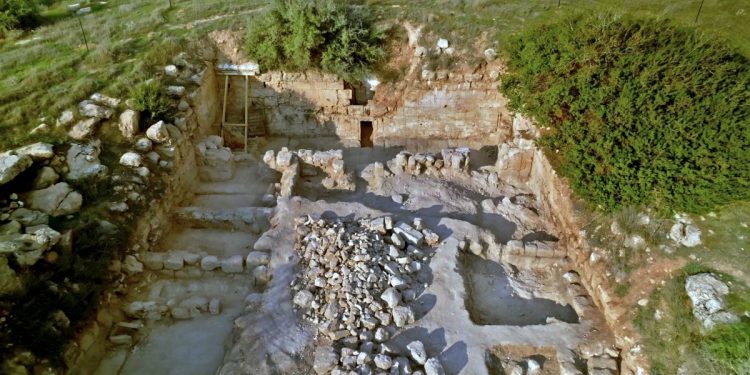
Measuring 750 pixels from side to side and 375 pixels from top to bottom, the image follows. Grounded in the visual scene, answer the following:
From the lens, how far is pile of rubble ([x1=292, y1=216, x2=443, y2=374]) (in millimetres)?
6499

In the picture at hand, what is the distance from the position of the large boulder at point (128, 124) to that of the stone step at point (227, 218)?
191 centimetres

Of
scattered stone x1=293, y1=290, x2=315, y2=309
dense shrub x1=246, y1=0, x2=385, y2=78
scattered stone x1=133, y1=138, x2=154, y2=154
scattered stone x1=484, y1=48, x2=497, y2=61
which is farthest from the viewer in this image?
scattered stone x1=484, y1=48, x2=497, y2=61

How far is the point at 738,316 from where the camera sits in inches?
243

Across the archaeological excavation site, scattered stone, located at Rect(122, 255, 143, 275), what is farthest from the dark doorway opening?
scattered stone, located at Rect(122, 255, 143, 275)

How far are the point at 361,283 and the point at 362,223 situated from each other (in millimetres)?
1545

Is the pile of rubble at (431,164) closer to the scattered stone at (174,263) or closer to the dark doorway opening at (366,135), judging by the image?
the dark doorway opening at (366,135)

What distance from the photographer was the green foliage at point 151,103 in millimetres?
10148

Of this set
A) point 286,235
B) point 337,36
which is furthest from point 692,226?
point 337,36

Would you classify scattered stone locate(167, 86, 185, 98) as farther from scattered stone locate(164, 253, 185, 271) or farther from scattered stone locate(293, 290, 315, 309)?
scattered stone locate(293, 290, 315, 309)

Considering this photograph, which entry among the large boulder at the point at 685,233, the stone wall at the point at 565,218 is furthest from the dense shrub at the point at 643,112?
the stone wall at the point at 565,218

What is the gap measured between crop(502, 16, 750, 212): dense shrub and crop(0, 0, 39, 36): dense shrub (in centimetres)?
1387

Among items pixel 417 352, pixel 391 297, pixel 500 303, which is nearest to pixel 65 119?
pixel 391 297

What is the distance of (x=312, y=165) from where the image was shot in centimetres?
1113

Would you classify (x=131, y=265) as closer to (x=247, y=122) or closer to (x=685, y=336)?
(x=247, y=122)
